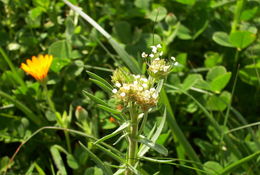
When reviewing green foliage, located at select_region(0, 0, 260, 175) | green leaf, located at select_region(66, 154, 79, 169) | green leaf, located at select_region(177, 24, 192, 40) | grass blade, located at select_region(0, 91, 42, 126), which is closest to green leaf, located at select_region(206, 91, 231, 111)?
green foliage, located at select_region(0, 0, 260, 175)

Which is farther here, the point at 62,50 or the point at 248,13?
the point at 248,13

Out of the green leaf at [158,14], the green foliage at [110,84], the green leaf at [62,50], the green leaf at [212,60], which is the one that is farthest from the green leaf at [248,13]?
the green leaf at [62,50]

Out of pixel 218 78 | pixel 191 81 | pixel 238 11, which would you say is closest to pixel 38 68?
Answer: pixel 191 81

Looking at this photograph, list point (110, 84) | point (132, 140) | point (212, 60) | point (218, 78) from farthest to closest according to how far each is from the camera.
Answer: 1. point (212, 60)
2. point (218, 78)
3. point (110, 84)
4. point (132, 140)

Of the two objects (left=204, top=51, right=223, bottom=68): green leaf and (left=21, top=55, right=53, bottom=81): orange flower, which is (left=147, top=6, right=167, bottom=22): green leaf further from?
(left=21, top=55, right=53, bottom=81): orange flower

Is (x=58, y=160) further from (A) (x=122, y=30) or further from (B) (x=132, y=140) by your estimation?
(A) (x=122, y=30)

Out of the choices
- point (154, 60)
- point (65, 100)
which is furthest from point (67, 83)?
point (154, 60)
